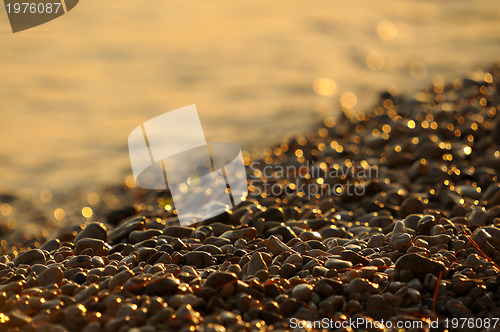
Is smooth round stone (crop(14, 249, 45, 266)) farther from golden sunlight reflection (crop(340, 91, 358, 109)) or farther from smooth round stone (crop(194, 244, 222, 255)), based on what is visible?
golden sunlight reflection (crop(340, 91, 358, 109))

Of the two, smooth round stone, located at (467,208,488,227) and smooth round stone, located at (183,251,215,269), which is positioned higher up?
smooth round stone, located at (183,251,215,269)

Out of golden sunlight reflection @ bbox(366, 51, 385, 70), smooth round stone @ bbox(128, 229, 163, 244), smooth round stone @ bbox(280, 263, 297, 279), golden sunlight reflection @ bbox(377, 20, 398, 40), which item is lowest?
smooth round stone @ bbox(280, 263, 297, 279)

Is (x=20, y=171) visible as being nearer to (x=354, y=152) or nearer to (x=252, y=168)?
(x=252, y=168)

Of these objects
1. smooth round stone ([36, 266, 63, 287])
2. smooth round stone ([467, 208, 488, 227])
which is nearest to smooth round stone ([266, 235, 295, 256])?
smooth round stone ([36, 266, 63, 287])

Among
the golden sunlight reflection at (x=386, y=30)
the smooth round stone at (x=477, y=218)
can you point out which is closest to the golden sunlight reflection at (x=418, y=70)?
the golden sunlight reflection at (x=386, y=30)

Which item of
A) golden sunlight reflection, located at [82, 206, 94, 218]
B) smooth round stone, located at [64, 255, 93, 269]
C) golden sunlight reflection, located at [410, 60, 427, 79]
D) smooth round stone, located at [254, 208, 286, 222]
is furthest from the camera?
golden sunlight reflection, located at [410, 60, 427, 79]

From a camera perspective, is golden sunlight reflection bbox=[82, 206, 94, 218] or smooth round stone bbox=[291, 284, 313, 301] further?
golden sunlight reflection bbox=[82, 206, 94, 218]
